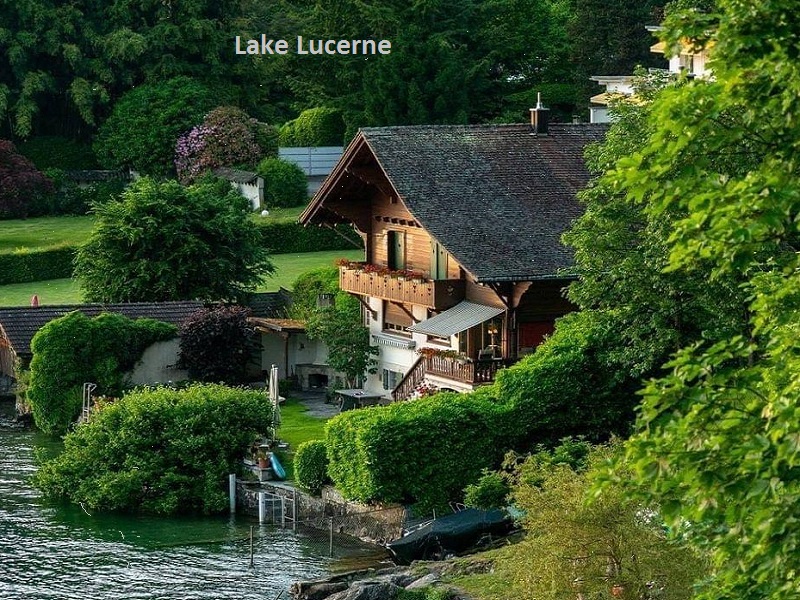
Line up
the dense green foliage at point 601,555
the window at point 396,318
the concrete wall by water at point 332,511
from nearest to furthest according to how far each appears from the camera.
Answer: the dense green foliage at point 601,555
the concrete wall by water at point 332,511
the window at point 396,318

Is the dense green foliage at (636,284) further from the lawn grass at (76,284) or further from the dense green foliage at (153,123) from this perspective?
the dense green foliage at (153,123)

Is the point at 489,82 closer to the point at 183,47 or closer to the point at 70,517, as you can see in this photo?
the point at 183,47

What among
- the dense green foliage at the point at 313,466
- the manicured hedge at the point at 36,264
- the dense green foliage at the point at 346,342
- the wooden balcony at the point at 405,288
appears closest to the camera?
the dense green foliage at the point at 313,466

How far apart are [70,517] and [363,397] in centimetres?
1150

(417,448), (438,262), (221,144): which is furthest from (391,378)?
(221,144)

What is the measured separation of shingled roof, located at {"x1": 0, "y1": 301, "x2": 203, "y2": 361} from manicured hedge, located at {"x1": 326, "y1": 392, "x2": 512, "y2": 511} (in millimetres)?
16226

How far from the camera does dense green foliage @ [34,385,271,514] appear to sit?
45.2 metres

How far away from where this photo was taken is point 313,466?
43.6 m

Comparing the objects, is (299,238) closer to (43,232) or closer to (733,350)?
(43,232)

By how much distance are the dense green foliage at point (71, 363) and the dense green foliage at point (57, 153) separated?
43.4 metres

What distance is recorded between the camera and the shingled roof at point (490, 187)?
163 feet

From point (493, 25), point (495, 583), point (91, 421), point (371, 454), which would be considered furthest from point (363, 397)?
point (493, 25)

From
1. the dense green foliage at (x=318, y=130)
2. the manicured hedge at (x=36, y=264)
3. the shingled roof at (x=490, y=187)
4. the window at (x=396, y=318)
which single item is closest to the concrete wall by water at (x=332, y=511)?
the shingled roof at (x=490, y=187)

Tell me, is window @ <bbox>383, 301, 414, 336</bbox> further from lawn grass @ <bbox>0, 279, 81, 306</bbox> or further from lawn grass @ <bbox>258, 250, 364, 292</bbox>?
lawn grass @ <bbox>0, 279, 81, 306</bbox>
